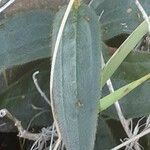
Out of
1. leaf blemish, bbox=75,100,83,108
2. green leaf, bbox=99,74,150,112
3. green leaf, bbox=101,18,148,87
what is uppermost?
green leaf, bbox=101,18,148,87

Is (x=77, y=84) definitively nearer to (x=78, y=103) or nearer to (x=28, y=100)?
(x=78, y=103)

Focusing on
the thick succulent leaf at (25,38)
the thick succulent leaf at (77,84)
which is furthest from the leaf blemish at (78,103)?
the thick succulent leaf at (25,38)

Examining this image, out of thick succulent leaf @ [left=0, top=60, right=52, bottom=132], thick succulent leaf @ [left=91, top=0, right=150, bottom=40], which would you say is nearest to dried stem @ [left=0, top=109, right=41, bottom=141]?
thick succulent leaf @ [left=0, top=60, right=52, bottom=132]

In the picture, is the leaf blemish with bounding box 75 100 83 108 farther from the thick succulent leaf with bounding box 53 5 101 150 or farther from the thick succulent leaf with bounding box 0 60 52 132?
the thick succulent leaf with bounding box 0 60 52 132

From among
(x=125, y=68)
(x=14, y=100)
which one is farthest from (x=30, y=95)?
(x=125, y=68)

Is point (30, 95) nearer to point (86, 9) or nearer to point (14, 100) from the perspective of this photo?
point (14, 100)

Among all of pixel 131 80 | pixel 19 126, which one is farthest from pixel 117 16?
pixel 19 126
